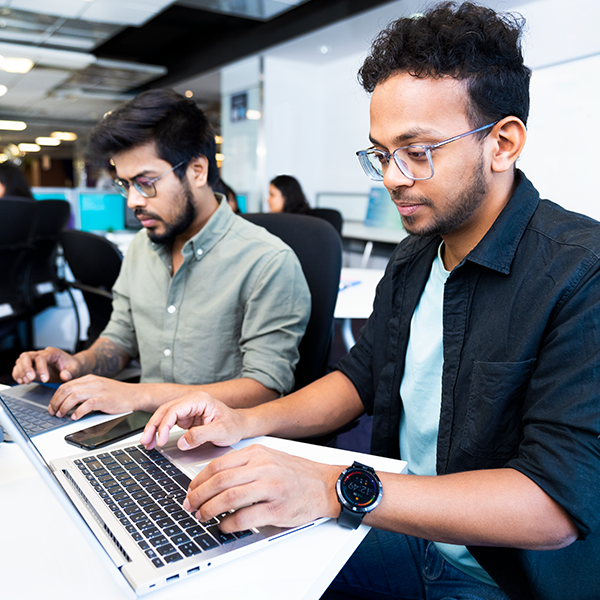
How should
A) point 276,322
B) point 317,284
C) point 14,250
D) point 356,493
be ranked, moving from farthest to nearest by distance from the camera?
point 14,250, point 317,284, point 276,322, point 356,493

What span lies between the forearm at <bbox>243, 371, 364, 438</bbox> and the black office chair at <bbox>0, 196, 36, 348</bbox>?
2.29m

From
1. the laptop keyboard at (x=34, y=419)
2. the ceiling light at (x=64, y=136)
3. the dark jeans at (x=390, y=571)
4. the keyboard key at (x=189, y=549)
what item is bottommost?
the dark jeans at (x=390, y=571)

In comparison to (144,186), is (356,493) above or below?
below

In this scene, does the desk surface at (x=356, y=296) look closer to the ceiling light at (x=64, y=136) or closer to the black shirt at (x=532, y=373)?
the black shirt at (x=532, y=373)

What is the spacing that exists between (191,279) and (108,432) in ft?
1.96

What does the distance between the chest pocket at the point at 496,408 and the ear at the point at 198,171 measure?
0.98 m

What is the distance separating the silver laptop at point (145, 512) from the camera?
22.0 inches

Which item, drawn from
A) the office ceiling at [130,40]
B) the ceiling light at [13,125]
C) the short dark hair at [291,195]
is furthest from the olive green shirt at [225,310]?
the ceiling light at [13,125]

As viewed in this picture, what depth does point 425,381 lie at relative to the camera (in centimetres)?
97

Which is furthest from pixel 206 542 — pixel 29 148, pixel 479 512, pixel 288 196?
pixel 29 148

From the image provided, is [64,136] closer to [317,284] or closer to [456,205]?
[317,284]

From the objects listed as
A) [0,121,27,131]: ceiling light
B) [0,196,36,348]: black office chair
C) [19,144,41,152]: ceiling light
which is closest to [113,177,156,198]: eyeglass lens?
[0,196,36,348]: black office chair

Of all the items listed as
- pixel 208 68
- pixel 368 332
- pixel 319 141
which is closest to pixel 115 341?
pixel 368 332

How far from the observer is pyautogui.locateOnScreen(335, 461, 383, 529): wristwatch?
25.7 inches
